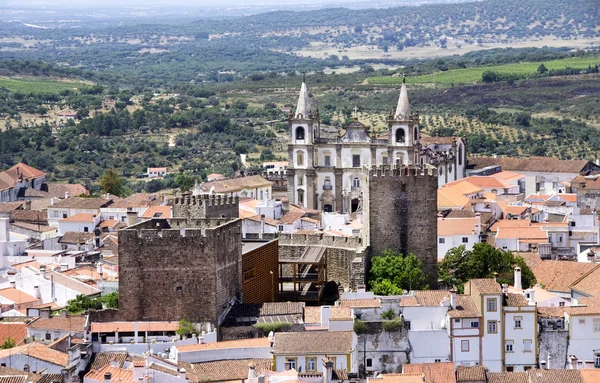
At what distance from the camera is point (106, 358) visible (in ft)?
133

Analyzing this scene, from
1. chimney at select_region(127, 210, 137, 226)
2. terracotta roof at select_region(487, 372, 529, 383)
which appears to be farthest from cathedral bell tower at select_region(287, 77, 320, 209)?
terracotta roof at select_region(487, 372, 529, 383)

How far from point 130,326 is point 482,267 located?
1442 cm

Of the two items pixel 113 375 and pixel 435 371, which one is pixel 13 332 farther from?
pixel 435 371

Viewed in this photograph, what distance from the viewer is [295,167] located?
79.9 meters

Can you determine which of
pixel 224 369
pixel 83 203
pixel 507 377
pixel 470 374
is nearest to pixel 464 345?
pixel 507 377

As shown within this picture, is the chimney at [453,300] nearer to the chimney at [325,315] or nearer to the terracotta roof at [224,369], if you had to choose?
the chimney at [325,315]

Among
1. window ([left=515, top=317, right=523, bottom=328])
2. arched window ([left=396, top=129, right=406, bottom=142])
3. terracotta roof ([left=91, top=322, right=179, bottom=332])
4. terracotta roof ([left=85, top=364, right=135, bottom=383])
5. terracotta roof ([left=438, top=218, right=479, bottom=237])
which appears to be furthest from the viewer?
arched window ([left=396, top=129, right=406, bottom=142])

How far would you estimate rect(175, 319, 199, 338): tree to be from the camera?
43.3 metres

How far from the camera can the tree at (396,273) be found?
49.8 meters

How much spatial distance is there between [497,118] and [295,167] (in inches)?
2562

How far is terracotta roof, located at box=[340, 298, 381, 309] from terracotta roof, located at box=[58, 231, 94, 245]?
24149 mm

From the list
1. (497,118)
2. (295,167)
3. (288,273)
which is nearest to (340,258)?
(288,273)

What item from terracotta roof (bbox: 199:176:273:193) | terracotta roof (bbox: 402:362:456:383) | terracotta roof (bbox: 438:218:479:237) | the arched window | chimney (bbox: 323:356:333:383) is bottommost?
terracotta roof (bbox: 199:176:273:193)

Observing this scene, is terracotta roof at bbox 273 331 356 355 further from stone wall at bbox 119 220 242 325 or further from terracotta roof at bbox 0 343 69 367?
terracotta roof at bbox 0 343 69 367
